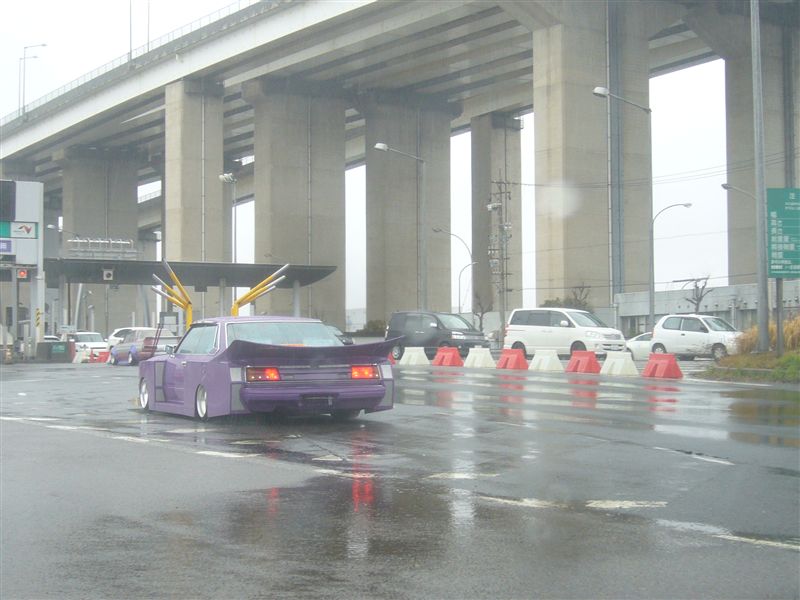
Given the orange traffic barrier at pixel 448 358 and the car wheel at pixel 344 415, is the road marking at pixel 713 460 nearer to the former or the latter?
the car wheel at pixel 344 415

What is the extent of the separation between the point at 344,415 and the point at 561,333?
21.0 meters

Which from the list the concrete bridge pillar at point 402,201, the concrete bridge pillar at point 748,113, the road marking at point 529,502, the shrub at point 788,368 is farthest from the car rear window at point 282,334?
the concrete bridge pillar at point 402,201

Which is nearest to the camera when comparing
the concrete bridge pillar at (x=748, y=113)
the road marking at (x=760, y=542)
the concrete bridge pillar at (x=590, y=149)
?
the road marking at (x=760, y=542)

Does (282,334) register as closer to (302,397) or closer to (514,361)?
(302,397)

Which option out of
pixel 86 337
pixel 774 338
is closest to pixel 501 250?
pixel 86 337

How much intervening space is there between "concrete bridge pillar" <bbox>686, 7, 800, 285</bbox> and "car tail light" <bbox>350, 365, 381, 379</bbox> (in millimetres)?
55789

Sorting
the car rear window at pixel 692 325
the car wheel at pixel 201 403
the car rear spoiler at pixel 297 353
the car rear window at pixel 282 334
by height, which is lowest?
the car wheel at pixel 201 403

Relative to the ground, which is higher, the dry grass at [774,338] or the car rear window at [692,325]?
the car rear window at [692,325]

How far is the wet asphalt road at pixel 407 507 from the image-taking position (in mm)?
5770

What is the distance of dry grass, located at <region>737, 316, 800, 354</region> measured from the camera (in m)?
25.0

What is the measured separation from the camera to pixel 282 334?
14.4 m

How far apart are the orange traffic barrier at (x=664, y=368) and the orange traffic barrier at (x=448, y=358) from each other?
8520 mm

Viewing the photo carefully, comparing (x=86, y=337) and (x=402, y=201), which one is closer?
(x=86, y=337)

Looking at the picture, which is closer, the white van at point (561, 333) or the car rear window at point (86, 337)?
the white van at point (561, 333)
